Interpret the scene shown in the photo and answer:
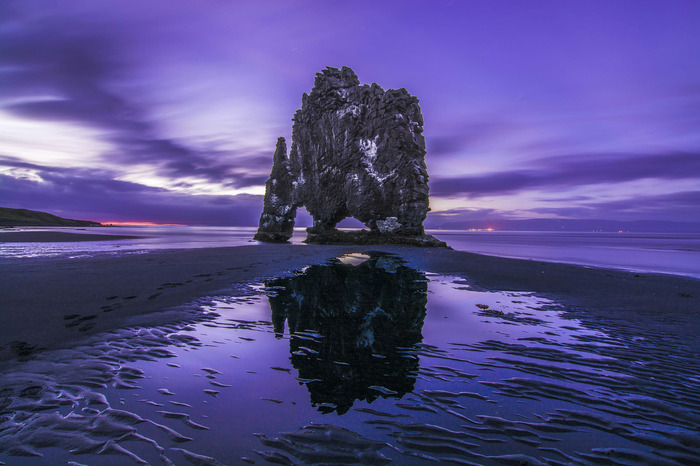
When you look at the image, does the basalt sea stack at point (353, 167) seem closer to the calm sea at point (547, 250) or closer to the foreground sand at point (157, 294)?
the calm sea at point (547, 250)

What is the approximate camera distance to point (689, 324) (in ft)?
22.8

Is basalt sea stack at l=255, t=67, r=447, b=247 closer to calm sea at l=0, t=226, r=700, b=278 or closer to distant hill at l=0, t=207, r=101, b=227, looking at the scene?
calm sea at l=0, t=226, r=700, b=278

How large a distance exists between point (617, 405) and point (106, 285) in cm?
1370

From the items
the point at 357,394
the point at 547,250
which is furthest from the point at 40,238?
the point at 547,250

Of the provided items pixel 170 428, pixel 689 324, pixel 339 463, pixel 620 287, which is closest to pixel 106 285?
pixel 170 428

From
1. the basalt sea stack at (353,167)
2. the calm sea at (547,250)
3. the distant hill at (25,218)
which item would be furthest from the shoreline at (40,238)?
the distant hill at (25,218)

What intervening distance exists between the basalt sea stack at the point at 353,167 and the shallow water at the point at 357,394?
106 ft

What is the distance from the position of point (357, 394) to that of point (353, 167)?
43.3 metres

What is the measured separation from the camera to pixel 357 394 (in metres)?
4.01

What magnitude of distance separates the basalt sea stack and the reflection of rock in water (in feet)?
92.5

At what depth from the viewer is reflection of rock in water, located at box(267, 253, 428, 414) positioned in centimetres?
422

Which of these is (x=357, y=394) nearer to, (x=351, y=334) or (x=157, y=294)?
(x=351, y=334)

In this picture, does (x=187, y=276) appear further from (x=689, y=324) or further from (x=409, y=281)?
(x=689, y=324)

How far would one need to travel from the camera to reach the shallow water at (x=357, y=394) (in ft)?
9.41
